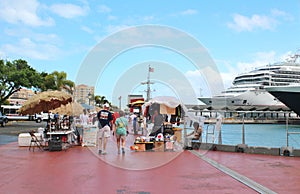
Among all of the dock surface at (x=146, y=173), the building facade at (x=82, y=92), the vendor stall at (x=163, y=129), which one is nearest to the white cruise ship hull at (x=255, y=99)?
the building facade at (x=82, y=92)

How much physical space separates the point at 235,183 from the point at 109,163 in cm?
400

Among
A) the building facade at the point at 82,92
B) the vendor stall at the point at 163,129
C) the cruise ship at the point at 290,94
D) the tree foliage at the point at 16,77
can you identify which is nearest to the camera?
the vendor stall at the point at 163,129

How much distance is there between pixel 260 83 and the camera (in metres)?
71.3

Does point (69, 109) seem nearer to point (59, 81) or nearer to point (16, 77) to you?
point (16, 77)

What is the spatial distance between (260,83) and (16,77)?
49.2 metres

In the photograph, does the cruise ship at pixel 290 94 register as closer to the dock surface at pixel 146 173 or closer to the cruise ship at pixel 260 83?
the cruise ship at pixel 260 83

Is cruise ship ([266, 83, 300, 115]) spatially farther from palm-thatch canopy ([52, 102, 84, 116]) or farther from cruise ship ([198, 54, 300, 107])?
palm-thatch canopy ([52, 102, 84, 116])

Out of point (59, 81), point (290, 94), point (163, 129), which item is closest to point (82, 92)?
point (163, 129)

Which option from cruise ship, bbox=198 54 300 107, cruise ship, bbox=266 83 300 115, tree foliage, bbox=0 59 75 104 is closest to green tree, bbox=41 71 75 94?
tree foliage, bbox=0 59 75 104

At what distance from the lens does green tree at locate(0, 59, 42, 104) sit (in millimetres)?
39125

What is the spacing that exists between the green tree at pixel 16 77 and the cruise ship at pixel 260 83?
34.1 meters

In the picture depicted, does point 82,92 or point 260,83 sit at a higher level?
point 260,83

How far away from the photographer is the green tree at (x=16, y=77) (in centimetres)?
3912

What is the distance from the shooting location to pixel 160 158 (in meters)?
11.6
